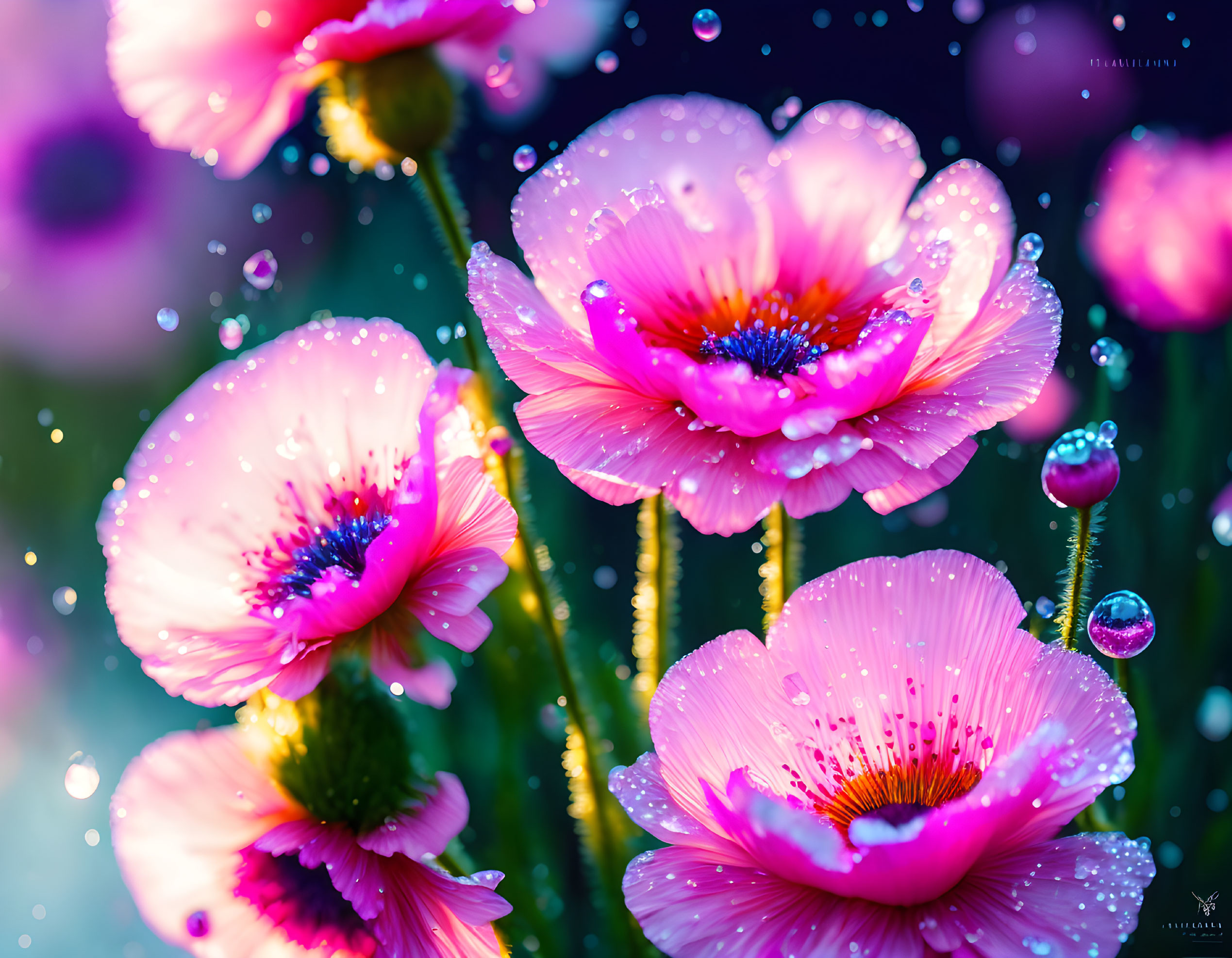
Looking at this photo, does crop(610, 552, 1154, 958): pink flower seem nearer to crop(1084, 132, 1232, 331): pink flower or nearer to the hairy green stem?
the hairy green stem

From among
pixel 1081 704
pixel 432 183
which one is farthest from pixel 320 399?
pixel 1081 704

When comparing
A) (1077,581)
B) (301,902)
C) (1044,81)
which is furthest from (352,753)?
(1044,81)

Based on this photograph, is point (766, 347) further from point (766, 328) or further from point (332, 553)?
point (332, 553)

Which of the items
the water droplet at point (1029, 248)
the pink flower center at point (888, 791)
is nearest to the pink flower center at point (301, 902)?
the pink flower center at point (888, 791)

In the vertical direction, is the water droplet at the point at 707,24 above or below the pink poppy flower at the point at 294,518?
above

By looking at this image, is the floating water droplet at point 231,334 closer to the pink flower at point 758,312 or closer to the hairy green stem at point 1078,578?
the pink flower at point 758,312

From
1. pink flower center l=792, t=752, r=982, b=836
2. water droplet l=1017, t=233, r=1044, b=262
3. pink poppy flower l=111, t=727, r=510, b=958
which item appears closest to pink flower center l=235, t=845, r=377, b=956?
pink poppy flower l=111, t=727, r=510, b=958
